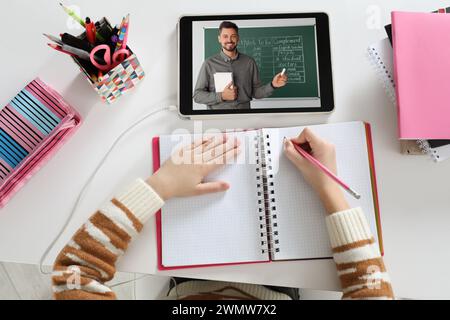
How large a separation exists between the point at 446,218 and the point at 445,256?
2.7 inches

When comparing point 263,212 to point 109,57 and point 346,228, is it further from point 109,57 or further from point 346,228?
point 109,57

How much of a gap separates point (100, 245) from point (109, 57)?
330 mm

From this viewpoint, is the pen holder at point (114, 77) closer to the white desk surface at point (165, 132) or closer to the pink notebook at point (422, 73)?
the white desk surface at point (165, 132)


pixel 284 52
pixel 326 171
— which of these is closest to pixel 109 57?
pixel 284 52

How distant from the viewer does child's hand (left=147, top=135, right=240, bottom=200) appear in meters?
0.70

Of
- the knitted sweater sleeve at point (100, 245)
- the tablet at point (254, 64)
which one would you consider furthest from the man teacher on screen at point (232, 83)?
the knitted sweater sleeve at point (100, 245)

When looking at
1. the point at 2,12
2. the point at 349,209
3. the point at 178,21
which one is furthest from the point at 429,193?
the point at 2,12

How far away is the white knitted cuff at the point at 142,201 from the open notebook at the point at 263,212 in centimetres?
3

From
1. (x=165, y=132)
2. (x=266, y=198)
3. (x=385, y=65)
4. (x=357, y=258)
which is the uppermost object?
(x=385, y=65)

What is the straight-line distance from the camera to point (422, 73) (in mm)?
671

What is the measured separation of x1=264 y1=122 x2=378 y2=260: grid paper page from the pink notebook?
89 millimetres

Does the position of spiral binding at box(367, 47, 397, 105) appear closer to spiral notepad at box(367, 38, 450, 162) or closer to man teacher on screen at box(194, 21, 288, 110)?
spiral notepad at box(367, 38, 450, 162)

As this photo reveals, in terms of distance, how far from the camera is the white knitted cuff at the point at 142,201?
68 cm
